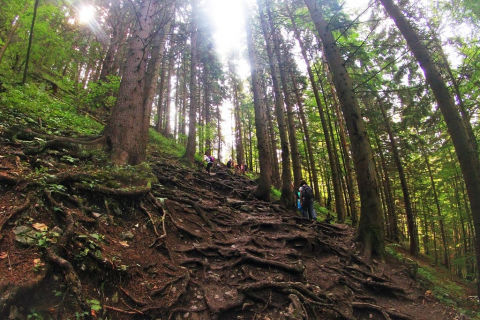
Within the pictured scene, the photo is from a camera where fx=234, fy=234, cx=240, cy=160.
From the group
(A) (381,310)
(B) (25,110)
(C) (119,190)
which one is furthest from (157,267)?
(B) (25,110)

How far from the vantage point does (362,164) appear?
270 inches

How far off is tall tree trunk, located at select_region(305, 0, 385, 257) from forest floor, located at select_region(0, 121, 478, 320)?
2.33 feet

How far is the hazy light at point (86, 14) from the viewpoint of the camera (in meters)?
13.4

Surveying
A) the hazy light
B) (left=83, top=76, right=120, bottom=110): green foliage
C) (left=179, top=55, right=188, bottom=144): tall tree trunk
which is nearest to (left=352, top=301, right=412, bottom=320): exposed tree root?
(left=83, top=76, right=120, bottom=110): green foliage

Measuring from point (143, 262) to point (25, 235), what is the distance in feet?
5.62

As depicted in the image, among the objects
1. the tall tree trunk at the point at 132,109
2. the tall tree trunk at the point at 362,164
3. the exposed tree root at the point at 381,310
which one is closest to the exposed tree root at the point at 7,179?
the tall tree trunk at the point at 132,109

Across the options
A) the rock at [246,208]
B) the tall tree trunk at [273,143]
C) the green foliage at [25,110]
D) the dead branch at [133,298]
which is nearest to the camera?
the dead branch at [133,298]

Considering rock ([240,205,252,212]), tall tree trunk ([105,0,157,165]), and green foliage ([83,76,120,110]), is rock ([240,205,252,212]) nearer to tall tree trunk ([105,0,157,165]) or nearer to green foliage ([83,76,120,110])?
tall tree trunk ([105,0,157,165])

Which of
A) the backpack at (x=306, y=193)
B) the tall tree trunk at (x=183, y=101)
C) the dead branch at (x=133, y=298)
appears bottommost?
the dead branch at (x=133, y=298)

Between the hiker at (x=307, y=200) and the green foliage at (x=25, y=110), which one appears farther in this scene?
the hiker at (x=307, y=200)

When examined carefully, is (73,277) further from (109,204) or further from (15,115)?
(15,115)

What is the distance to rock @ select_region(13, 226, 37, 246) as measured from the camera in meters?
2.69

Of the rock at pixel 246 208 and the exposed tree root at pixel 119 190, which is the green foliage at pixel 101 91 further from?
the rock at pixel 246 208

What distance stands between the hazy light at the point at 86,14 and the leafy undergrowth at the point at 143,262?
12459 mm
